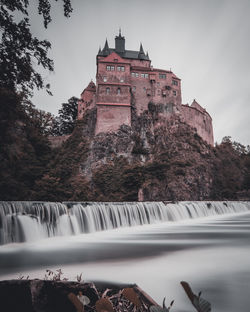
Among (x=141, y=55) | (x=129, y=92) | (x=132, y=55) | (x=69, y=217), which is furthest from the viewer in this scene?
(x=132, y=55)

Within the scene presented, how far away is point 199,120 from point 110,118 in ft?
67.8

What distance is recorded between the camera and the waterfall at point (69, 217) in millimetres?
9398

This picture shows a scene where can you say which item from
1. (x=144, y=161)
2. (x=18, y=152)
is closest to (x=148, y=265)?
(x=18, y=152)

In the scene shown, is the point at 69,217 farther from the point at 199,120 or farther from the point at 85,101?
the point at 199,120

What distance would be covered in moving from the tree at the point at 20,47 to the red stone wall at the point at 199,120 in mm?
42361

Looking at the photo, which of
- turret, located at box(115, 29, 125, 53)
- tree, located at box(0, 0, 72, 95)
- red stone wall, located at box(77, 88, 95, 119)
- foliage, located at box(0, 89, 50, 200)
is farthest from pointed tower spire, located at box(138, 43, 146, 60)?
tree, located at box(0, 0, 72, 95)

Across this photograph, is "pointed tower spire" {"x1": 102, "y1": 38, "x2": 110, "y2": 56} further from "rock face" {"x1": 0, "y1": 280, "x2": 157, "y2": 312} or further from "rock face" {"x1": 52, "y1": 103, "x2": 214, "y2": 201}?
"rock face" {"x1": 0, "y1": 280, "x2": 157, "y2": 312}

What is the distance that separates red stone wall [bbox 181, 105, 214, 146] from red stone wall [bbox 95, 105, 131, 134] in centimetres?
1276

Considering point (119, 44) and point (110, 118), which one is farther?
point (119, 44)

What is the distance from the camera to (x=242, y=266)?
15.8 feet

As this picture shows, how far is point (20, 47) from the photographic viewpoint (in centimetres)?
697

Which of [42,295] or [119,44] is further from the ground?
[119,44]

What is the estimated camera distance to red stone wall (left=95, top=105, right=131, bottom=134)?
41219 millimetres

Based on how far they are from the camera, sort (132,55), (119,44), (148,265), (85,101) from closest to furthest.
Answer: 1. (148,265)
2. (85,101)
3. (132,55)
4. (119,44)
